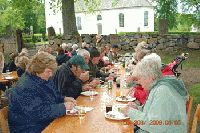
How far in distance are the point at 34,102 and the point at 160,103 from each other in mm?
1531

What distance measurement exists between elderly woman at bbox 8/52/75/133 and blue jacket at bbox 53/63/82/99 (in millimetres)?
1195

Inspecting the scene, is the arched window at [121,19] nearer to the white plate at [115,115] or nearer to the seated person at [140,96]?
the seated person at [140,96]

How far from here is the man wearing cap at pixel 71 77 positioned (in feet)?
17.7

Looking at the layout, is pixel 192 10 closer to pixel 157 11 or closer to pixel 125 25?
pixel 157 11

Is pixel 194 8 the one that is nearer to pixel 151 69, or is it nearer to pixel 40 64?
pixel 40 64

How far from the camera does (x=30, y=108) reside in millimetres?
3855

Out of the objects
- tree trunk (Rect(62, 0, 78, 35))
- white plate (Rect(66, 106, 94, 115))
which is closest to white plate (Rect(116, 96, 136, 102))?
white plate (Rect(66, 106, 94, 115))

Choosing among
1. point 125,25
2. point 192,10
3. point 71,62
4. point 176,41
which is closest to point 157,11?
point 192,10

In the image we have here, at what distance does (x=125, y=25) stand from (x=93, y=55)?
42239mm

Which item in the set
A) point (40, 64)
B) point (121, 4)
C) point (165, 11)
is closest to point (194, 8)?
point (165, 11)

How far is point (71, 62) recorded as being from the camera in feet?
17.9

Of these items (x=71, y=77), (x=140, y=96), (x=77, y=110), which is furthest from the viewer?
(x=71, y=77)

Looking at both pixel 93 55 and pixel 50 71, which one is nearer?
pixel 50 71

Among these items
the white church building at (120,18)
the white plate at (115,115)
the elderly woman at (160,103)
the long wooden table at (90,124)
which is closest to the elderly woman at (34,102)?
the long wooden table at (90,124)
